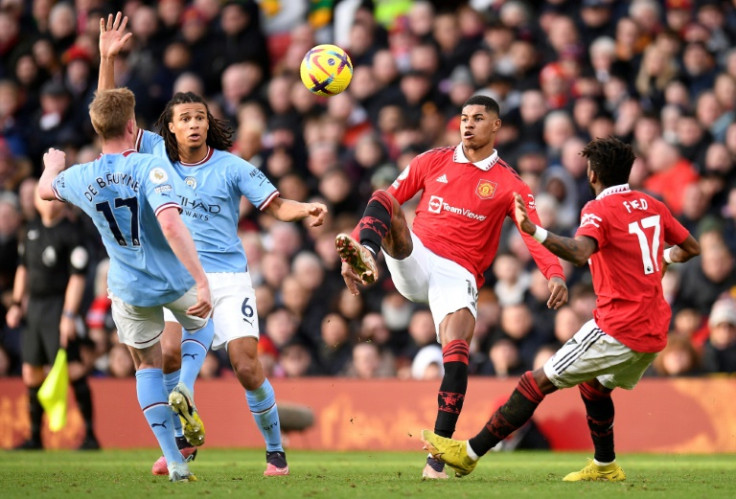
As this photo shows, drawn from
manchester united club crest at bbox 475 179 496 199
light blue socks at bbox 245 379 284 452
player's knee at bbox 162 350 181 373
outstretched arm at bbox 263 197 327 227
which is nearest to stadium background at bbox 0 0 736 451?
manchester united club crest at bbox 475 179 496 199

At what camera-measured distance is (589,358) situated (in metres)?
7.32

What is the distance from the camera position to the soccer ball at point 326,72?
31.3 ft

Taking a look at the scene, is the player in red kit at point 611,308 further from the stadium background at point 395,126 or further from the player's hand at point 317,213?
the stadium background at point 395,126

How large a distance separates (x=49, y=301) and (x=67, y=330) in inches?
19.1

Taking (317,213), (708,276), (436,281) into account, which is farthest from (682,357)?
(317,213)

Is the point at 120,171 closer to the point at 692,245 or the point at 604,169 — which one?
the point at 604,169

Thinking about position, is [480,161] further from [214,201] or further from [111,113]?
[111,113]

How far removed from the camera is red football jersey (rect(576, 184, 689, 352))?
735 centimetres

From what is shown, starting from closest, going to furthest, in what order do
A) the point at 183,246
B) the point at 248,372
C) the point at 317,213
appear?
the point at 183,246 < the point at 317,213 < the point at 248,372

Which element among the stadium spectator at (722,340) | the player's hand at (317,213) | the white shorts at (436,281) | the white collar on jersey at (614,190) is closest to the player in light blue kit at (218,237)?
the player's hand at (317,213)

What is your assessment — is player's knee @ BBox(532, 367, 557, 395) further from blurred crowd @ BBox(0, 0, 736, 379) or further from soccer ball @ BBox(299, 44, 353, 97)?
blurred crowd @ BBox(0, 0, 736, 379)

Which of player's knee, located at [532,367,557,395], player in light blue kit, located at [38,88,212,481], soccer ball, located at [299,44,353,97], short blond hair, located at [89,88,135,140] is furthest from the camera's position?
soccer ball, located at [299,44,353,97]

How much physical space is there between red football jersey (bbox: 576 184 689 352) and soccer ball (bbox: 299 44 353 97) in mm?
2837

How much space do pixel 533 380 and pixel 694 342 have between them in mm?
4861
